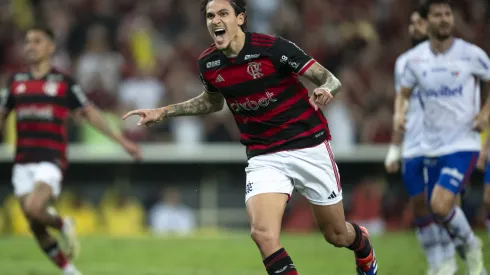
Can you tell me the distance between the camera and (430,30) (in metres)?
9.27

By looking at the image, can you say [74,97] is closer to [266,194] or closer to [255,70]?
[255,70]

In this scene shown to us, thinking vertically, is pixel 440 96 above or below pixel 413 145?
above

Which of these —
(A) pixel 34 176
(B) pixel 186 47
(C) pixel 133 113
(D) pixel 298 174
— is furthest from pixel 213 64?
(B) pixel 186 47

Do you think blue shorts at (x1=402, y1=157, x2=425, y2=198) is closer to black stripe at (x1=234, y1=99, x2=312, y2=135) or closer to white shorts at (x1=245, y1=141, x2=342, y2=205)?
white shorts at (x1=245, y1=141, x2=342, y2=205)

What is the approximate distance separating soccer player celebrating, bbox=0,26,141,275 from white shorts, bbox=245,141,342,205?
343cm

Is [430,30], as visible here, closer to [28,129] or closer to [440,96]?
[440,96]

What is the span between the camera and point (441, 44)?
9.37 meters

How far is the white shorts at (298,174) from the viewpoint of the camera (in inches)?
286

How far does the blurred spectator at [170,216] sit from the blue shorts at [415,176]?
1029 cm

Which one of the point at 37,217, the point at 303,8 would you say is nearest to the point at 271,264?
the point at 37,217

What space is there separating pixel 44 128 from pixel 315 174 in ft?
14.9

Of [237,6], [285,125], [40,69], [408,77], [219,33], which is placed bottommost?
[40,69]

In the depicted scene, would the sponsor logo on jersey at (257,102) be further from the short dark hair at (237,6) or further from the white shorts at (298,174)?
the short dark hair at (237,6)

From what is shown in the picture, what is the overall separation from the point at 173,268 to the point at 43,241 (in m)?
2.25
